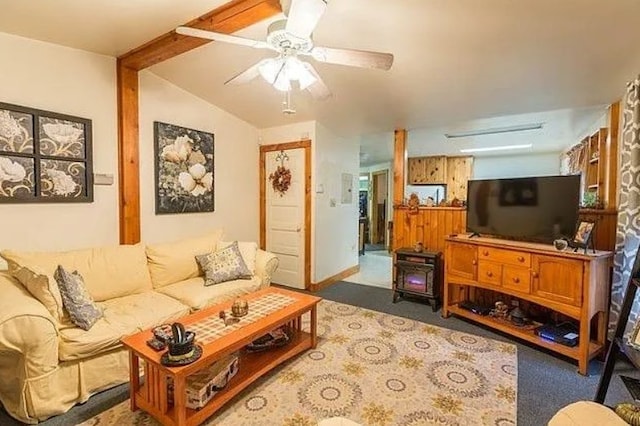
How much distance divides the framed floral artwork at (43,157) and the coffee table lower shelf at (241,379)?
1.88 meters

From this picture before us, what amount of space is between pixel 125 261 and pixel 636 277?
3.66 m

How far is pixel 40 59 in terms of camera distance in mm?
2705

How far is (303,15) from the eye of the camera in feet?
5.15

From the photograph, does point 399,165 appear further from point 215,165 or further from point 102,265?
point 102,265

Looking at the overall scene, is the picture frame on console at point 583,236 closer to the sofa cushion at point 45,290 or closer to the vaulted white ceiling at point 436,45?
the vaulted white ceiling at point 436,45

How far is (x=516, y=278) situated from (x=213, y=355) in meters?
2.53

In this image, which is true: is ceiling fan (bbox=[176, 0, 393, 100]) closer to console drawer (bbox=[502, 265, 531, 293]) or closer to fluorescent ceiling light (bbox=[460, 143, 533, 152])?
console drawer (bbox=[502, 265, 531, 293])

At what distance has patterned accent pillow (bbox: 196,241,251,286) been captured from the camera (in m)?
3.19

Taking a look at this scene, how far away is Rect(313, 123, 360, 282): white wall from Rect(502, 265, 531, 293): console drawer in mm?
2317

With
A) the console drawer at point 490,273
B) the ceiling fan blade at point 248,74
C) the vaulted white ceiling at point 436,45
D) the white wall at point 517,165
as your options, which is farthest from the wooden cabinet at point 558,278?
the white wall at point 517,165

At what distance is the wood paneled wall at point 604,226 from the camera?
2.87 metres

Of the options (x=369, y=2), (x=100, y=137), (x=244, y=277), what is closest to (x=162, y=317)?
(x=244, y=277)

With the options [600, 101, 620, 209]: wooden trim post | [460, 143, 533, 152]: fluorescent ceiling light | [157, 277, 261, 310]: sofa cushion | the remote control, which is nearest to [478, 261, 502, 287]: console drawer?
[600, 101, 620, 209]: wooden trim post

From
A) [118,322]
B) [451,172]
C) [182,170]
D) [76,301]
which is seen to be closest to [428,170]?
[451,172]
